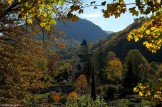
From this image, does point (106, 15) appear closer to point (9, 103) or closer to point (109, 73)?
point (9, 103)

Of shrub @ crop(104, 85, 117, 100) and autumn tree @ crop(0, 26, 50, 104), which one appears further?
shrub @ crop(104, 85, 117, 100)

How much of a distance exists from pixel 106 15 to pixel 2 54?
10.9 metres

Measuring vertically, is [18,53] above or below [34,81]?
above

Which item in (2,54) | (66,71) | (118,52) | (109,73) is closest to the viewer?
(2,54)

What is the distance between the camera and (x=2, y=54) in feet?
49.0

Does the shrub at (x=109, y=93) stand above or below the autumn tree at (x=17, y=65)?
below

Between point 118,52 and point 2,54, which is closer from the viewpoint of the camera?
point 2,54

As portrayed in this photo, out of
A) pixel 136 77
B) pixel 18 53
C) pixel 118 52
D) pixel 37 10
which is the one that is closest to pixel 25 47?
A: pixel 18 53

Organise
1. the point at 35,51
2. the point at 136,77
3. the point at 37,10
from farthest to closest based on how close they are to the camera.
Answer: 1. the point at 136,77
2. the point at 35,51
3. the point at 37,10

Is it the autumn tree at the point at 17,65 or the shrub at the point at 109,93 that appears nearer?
the autumn tree at the point at 17,65

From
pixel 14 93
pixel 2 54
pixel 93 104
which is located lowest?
pixel 93 104

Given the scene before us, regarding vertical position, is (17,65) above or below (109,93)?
above

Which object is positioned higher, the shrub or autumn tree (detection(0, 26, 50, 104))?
autumn tree (detection(0, 26, 50, 104))

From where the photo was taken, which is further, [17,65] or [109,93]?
[109,93]
